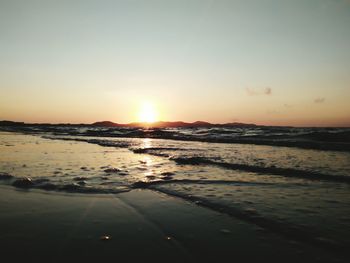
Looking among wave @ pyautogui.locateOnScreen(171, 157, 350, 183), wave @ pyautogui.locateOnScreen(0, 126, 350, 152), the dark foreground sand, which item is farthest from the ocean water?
wave @ pyautogui.locateOnScreen(0, 126, 350, 152)

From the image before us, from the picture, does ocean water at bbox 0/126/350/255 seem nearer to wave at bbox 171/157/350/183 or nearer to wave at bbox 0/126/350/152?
wave at bbox 171/157/350/183

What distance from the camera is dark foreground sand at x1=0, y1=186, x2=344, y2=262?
3096 mm

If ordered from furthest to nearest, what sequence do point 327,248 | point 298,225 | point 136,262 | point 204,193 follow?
point 204,193 < point 298,225 < point 327,248 < point 136,262

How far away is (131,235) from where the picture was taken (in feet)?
12.1

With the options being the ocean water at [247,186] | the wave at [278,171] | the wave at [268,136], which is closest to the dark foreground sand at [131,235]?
the ocean water at [247,186]

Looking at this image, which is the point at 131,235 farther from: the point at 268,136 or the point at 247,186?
the point at 268,136

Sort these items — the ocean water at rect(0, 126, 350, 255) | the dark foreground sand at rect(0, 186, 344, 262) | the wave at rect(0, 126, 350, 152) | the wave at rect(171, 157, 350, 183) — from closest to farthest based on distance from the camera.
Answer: the dark foreground sand at rect(0, 186, 344, 262) → the ocean water at rect(0, 126, 350, 255) → the wave at rect(171, 157, 350, 183) → the wave at rect(0, 126, 350, 152)

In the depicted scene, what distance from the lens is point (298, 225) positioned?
414cm

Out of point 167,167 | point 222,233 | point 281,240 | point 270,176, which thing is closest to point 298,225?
point 281,240

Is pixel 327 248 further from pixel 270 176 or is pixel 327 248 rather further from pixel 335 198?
pixel 270 176

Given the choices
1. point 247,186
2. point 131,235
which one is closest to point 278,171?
point 247,186

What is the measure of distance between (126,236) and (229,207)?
2.10m

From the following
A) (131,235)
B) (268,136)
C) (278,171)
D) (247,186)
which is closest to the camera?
(131,235)

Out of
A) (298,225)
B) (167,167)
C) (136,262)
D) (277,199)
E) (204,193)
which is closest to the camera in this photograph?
(136,262)
